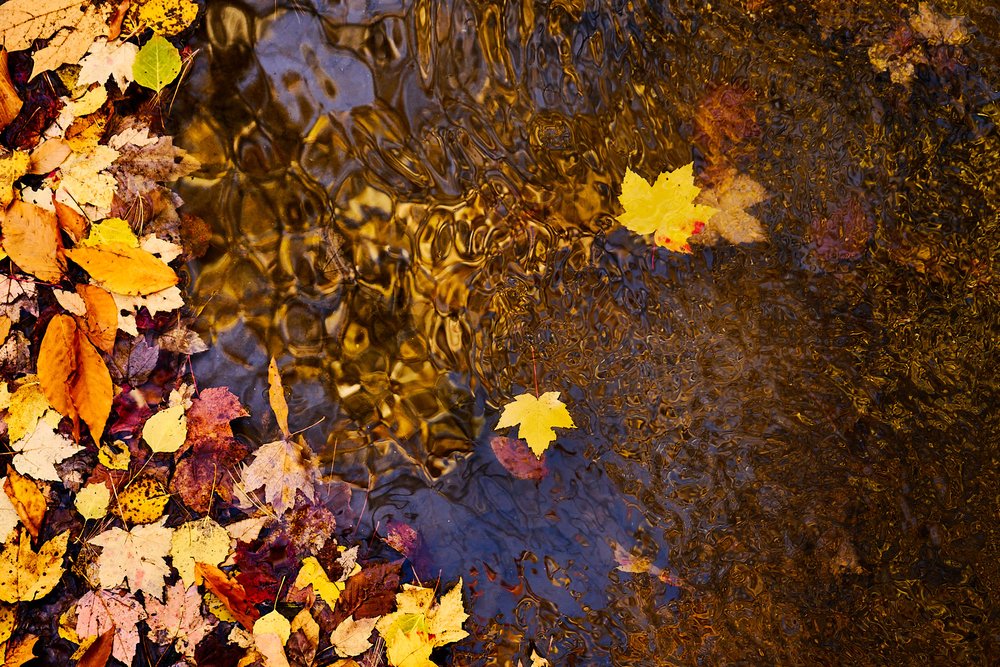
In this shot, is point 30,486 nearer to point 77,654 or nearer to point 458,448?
point 77,654

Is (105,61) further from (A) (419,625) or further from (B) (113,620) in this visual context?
(A) (419,625)

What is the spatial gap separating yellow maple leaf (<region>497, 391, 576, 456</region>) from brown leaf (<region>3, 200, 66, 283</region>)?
44.9 inches

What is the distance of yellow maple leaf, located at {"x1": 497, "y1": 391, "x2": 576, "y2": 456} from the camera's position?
1.60m

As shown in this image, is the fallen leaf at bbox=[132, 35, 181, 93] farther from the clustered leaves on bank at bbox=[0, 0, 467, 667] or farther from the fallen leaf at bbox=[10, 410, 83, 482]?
the fallen leaf at bbox=[10, 410, 83, 482]

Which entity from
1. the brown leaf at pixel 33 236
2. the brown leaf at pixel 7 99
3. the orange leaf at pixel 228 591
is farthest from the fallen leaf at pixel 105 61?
the orange leaf at pixel 228 591

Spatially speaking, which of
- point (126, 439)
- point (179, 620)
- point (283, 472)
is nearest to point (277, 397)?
point (283, 472)

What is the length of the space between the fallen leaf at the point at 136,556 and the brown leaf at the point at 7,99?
102cm

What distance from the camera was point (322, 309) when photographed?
160cm

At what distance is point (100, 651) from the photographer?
5.04 feet

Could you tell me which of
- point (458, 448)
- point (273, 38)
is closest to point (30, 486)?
point (458, 448)

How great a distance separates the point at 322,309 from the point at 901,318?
1.44 metres

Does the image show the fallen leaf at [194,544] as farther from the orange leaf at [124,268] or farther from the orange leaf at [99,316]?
the orange leaf at [124,268]

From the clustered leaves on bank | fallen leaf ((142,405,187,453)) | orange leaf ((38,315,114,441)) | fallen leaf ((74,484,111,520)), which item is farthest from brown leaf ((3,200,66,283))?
fallen leaf ((74,484,111,520))

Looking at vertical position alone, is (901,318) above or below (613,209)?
below
